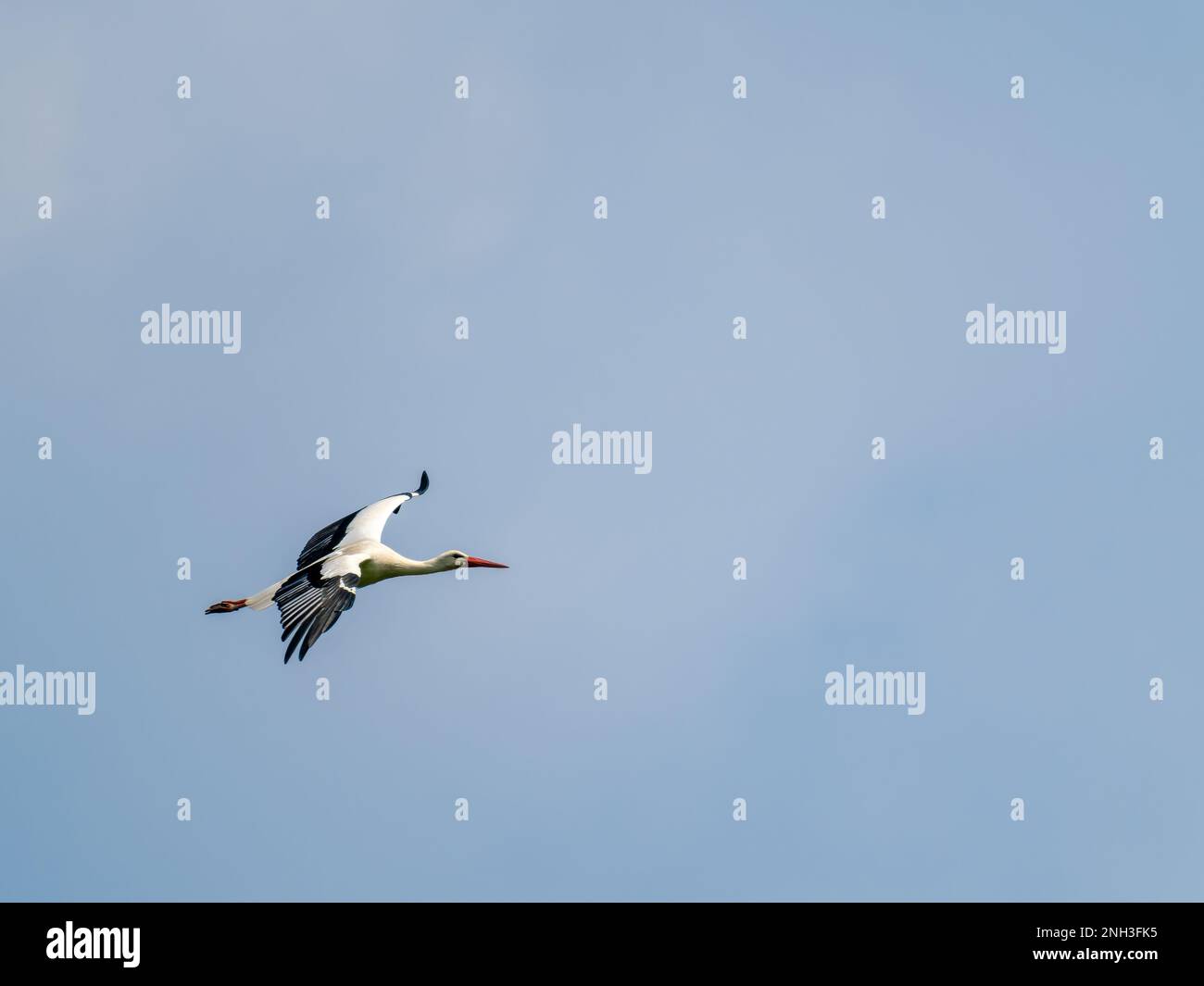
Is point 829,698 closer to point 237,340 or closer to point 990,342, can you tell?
point 990,342

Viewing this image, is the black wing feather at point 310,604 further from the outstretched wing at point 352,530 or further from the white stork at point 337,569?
the outstretched wing at point 352,530

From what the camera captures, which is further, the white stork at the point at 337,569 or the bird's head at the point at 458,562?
the bird's head at the point at 458,562

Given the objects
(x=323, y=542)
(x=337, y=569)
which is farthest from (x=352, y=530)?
(x=337, y=569)

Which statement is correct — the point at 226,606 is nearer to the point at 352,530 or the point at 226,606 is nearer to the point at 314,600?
the point at 352,530

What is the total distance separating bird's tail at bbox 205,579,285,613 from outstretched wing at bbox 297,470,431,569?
1.79 ft

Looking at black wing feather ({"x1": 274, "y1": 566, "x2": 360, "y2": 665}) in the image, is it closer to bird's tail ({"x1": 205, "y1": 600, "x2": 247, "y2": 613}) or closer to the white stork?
the white stork

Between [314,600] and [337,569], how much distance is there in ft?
4.61

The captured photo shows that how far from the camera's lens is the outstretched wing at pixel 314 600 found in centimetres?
2003

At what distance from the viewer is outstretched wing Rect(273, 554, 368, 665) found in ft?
65.7

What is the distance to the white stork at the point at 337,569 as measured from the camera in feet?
66.8

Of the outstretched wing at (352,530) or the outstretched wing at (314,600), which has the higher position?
the outstretched wing at (352,530)

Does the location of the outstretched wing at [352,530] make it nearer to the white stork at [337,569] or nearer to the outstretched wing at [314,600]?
the white stork at [337,569]

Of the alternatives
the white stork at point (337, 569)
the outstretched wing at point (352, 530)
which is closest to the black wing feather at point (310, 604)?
the white stork at point (337, 569)
